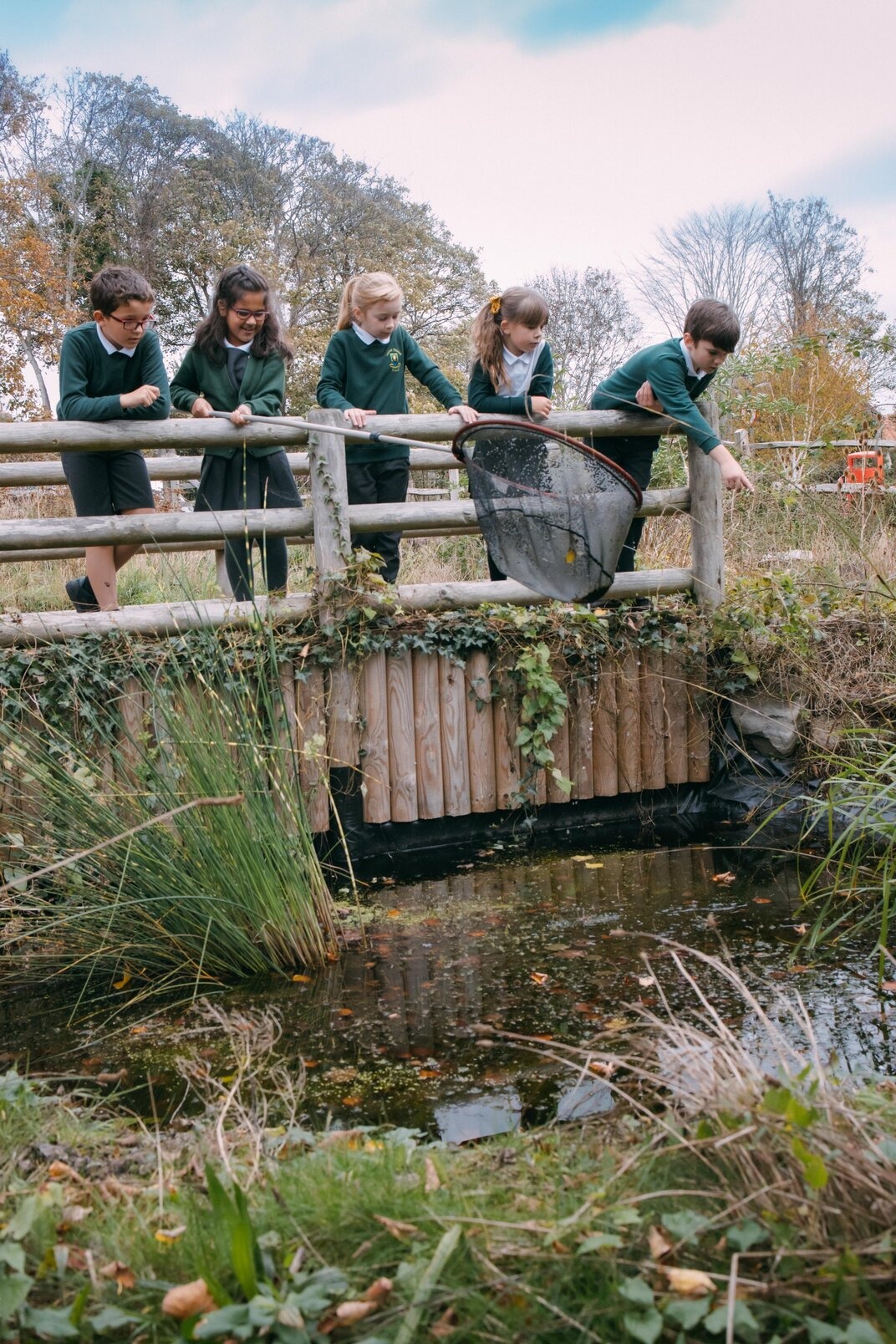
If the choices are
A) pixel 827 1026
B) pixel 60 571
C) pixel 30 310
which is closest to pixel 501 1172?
pixel 827 1026

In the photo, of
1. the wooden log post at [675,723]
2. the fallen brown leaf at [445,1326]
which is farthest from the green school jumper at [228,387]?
the fallen brown leaf at [445,1326]

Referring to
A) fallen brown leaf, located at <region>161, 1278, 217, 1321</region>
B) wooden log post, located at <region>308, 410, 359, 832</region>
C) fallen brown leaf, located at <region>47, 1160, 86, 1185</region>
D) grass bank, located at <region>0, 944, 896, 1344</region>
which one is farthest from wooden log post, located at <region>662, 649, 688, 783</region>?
fallen brown leaf, located at <region>161, 1278, 217, 1321</region>

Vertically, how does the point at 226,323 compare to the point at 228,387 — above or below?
above

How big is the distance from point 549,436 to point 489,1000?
6.12 ft

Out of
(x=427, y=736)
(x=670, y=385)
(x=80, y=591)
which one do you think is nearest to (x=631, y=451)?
(x=670, y=385)

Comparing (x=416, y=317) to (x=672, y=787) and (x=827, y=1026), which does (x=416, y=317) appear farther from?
(x=827, y=1026)

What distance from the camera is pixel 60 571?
30.2 feet

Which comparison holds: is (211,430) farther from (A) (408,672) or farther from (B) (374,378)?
(A) (408,672)

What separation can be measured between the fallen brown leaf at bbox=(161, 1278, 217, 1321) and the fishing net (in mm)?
2889

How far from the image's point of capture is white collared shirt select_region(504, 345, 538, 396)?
17.3ft

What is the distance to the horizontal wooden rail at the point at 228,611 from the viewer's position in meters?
4.41

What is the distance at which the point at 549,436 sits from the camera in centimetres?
379

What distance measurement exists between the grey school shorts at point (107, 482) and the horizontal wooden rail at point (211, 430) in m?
0.13

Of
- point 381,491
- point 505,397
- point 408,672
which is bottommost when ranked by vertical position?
point 408,672
